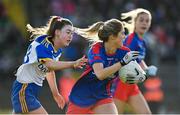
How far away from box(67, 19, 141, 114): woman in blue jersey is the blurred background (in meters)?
7.25

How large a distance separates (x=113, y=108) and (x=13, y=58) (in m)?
9.42

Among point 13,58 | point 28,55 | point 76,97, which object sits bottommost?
point 13,58

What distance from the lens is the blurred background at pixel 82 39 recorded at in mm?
16625

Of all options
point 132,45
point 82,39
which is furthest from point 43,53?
point 82,39

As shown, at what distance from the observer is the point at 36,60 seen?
7.85 metres

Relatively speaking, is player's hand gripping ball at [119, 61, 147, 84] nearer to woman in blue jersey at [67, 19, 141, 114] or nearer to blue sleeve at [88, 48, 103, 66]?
woman in blue jersey at [67, 19, 141, 114]

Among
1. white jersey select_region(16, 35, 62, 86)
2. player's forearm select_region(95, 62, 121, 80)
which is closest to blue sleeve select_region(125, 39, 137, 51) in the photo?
player's forearm select_region(95, 62, 121, 80)

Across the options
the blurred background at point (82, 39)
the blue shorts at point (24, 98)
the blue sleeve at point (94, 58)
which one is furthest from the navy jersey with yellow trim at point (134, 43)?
the blurred background at point (82, 39)

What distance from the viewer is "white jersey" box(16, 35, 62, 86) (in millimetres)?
7852

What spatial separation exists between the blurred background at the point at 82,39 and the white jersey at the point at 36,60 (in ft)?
25.7

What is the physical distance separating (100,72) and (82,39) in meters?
9.30

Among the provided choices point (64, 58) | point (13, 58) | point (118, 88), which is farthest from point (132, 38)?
point (13, 58)

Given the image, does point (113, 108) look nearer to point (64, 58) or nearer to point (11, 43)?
point (64, 58)

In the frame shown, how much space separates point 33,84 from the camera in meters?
7.94
